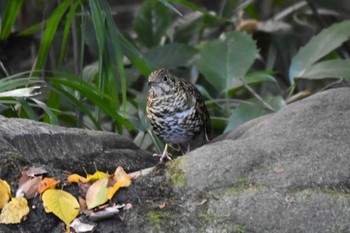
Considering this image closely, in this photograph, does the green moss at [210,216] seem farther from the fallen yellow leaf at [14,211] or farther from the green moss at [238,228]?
the fallen yellow leaf at [14,211]

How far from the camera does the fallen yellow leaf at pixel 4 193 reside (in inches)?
157

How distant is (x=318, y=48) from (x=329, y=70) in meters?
0.32

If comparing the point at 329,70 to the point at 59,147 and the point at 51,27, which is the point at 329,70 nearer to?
the point at 51,27

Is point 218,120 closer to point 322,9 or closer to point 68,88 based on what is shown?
point 68,88

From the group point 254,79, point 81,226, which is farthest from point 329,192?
point 254,79

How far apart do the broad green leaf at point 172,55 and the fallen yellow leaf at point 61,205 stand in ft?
12.2

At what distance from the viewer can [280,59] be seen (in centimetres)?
897

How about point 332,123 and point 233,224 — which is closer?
point 233,224

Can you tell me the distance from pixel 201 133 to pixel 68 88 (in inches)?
35.5

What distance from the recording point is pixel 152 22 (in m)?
8.23

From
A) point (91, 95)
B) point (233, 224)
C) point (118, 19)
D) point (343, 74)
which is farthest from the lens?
point (118, 19)

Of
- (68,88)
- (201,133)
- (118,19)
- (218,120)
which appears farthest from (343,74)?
(118,19)

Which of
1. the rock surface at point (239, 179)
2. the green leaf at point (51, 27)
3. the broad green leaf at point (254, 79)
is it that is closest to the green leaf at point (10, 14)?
the green leaf at point (51, 27)

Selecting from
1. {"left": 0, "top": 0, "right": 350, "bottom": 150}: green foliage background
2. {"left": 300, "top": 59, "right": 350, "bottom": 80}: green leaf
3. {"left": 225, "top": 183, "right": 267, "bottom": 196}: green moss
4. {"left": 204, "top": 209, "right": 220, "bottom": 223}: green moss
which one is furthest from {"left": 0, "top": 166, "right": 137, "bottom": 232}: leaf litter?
{"left": 300, "top": 59, "right": 350, "bottom": 80}: green leaf
